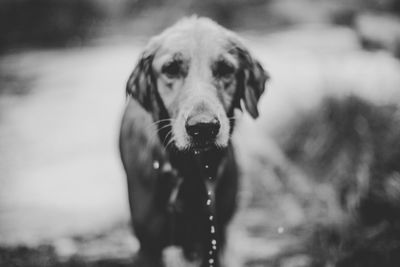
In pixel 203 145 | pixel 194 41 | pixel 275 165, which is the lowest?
pixel 275 165

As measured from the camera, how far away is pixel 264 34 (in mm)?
12641

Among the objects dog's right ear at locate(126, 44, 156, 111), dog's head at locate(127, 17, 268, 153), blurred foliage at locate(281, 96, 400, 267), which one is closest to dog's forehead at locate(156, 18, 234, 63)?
dog's head at locate(127, 17, 268, 153)

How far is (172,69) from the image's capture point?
3121 mm

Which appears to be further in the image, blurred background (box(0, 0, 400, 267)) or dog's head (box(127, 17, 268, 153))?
blurred background (box(0, 0, 400, 267))

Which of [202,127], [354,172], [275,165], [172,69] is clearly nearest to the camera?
[202,127]

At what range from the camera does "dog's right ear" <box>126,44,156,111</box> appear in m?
3.27

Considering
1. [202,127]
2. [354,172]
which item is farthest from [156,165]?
[354,172]

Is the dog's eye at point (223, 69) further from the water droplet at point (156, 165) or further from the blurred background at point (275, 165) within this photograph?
the blurred background at point (275, 165)

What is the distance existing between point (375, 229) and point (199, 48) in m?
2.22

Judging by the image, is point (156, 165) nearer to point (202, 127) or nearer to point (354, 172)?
point (202, 127)

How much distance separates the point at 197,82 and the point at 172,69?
22 cm

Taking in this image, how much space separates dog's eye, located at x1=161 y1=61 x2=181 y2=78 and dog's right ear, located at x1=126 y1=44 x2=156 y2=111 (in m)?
0.18

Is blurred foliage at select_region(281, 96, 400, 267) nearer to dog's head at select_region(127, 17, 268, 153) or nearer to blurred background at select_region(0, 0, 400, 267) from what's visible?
blurred background at select_region(0, 0, 400, 267)

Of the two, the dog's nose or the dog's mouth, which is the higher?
the dog's nose
